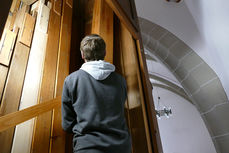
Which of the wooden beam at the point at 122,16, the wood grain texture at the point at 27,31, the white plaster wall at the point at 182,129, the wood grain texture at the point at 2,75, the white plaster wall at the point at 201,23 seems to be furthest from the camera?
the white plaster wall at the point at 182,129

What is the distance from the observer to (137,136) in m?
1.86

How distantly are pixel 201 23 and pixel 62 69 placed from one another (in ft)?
10.9

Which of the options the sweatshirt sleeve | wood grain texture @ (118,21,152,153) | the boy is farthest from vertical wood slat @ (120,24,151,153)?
the sweatshirt sleeve

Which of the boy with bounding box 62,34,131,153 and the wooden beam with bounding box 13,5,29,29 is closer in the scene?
the boy with bounding box 62,34,131,153

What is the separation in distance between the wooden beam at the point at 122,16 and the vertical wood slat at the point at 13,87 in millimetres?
1056

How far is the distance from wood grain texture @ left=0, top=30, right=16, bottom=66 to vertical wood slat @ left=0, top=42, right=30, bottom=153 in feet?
0.16

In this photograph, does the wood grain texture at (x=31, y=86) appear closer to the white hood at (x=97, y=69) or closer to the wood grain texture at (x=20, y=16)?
the wood grain texture at (x=20, y=16)

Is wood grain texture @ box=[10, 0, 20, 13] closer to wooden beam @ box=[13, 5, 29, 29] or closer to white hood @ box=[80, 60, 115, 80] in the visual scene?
wooden beam @ box=[13, 5, 29, 29]

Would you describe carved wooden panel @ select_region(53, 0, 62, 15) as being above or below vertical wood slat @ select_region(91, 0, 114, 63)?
Answer: above

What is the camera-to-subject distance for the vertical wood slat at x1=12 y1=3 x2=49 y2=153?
154cm

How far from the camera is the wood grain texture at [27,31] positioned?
2027mm


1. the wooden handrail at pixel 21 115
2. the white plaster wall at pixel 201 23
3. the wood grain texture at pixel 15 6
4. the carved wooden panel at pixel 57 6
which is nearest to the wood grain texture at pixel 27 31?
the carved wooden panel at pixel 57 6

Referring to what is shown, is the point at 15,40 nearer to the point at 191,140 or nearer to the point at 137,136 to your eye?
the point at 137,136

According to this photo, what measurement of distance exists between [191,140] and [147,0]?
858 centimetres
